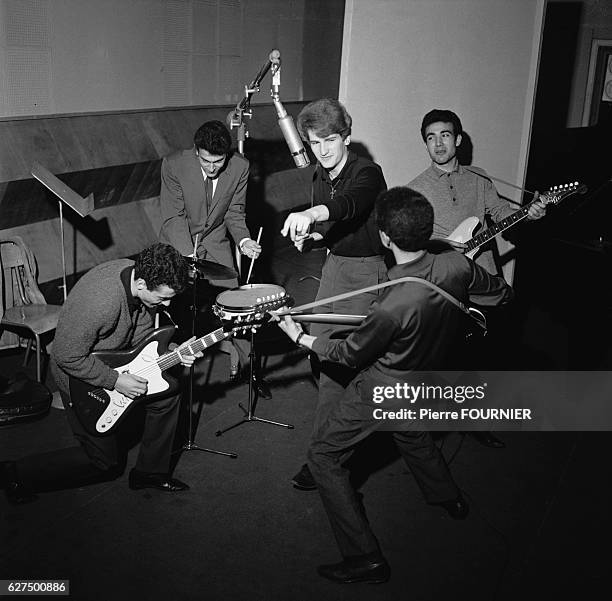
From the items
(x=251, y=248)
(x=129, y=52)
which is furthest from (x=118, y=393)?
(x=129, y=52)

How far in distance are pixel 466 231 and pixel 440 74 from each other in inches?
47.2

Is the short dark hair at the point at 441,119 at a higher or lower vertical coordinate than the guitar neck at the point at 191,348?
higher

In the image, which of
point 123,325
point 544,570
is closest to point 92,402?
point 123,325

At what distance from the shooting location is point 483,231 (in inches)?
196

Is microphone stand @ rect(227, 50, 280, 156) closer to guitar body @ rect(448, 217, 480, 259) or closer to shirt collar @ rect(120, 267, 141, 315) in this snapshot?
guitar body @ rect(448, 217, 480, 259)

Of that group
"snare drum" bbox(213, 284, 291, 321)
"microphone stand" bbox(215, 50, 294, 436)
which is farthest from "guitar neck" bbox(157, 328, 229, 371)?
"microphone stand" bbox(215, 50, 294, 436)

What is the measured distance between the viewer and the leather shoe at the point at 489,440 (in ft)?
16.0

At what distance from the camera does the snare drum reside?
3949 mm

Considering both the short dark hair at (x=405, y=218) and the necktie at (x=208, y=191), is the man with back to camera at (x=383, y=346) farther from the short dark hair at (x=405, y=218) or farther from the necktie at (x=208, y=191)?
the necktie at (x=208, y=191)

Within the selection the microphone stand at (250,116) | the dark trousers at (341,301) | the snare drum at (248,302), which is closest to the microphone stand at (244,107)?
the microphone stand at (250,116)

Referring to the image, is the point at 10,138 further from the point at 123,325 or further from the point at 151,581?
the point at 151,581

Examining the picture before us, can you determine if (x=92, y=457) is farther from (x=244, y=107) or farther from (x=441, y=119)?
(x=441, y=119)

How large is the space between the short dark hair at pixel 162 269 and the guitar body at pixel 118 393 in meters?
0.37

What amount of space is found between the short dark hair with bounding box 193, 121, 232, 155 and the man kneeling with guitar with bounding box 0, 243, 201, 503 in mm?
1288
